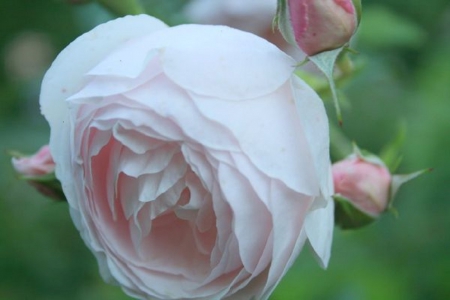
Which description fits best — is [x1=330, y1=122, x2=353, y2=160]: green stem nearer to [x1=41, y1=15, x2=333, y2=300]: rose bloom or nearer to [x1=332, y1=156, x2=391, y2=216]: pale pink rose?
[x1=332, y1=156, x2=391, y2=216]: pale pink rose

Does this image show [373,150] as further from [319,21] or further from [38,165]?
[319,21]

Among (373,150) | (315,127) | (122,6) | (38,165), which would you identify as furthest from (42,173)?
(373,150)

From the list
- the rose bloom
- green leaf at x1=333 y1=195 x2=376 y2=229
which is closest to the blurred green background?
green leaf at x1=333 y1=195 x2=376 y2=229

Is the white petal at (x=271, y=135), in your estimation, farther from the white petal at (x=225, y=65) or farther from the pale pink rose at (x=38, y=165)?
the pale pink rose at (x=38, y=165)

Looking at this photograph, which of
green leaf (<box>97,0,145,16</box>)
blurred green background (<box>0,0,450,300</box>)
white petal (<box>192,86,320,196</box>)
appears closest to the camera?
white petal (<box>192,86,320,196</box>)

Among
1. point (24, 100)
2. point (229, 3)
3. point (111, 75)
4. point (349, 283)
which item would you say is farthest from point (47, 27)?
point (111, 75)
